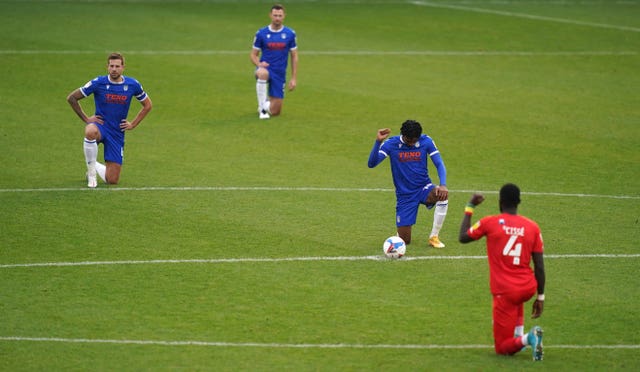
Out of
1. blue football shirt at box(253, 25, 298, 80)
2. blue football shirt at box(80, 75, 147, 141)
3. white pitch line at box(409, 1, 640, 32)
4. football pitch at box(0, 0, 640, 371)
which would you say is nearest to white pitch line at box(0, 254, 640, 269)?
football pitch at box(0, 0, 640, 371)

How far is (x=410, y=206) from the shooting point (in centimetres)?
1338

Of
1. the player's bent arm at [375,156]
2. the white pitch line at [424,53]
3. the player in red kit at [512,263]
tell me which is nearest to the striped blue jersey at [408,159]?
the player's bent arm at [375,156]

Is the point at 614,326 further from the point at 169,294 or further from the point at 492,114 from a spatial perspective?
the point at 492,114

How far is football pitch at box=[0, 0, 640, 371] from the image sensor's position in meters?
10.5

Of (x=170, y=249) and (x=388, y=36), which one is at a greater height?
(x=388, y=36)

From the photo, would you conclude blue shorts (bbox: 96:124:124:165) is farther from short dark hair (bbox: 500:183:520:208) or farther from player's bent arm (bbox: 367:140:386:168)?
short dark hair (bbox: 500:183:520:208)

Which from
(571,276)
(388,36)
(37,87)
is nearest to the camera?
(571,276)

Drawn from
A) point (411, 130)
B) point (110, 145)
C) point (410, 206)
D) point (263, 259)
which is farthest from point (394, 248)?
point (110, 145)

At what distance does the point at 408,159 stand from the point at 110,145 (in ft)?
17.3

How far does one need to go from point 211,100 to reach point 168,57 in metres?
4.37

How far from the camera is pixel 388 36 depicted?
99.8 ft

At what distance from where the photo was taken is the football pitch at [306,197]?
34.3 ft

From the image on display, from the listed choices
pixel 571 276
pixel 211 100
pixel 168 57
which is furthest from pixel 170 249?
pixel 168 57

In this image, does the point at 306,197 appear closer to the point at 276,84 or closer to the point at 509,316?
the point at 276,84
